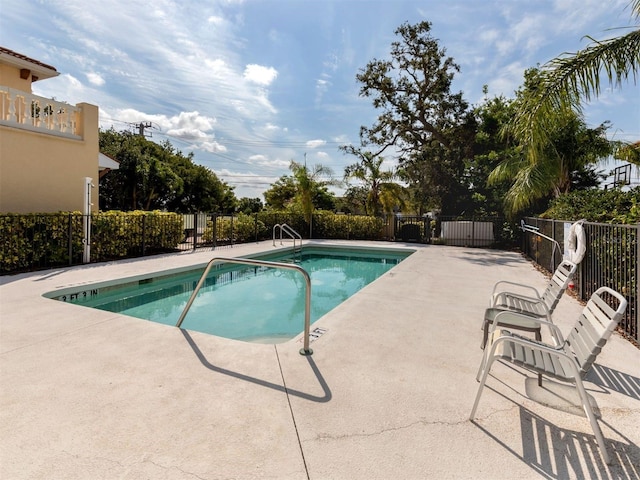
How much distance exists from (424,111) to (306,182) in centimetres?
771

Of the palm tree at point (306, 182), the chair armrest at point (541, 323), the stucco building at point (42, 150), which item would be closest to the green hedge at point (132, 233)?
the stucco building at point (42, 150)

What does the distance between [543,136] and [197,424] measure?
7.71 metres

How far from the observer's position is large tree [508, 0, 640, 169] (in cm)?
546

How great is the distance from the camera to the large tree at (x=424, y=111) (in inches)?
705

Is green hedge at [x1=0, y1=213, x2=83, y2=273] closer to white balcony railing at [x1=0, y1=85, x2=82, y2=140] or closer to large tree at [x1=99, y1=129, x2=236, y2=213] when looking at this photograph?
white balcony railing at [x1=0, y1=85, x2=82, y2=140]

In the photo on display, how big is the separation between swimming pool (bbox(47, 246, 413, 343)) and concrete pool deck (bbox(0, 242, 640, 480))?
162 centimetres

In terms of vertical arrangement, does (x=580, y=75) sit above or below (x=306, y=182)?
above

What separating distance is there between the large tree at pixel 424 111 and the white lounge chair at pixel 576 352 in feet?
56.7

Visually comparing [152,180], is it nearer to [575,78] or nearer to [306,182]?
[306,182]

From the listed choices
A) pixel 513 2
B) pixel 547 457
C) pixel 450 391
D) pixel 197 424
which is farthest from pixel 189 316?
pixel 513 2

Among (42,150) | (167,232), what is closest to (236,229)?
(167,232)

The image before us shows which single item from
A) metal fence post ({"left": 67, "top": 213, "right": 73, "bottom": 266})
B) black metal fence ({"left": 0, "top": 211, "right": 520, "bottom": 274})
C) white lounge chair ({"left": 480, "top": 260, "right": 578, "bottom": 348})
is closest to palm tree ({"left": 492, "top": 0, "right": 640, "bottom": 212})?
white lounge chair ({"left": 480, "top": 260, "right": 578, "bottom": 348})

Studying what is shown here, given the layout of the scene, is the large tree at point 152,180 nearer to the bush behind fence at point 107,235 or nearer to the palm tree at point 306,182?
the bush behind fence at point 107,235

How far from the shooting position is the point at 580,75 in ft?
19.0
